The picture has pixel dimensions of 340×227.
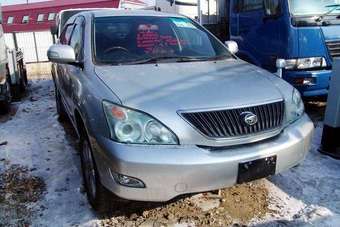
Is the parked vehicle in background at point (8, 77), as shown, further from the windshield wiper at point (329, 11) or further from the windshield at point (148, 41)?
the windshield wiper at point (329, 11)

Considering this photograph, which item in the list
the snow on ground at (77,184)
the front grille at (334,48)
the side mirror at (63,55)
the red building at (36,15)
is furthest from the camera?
the red building at (36,15)

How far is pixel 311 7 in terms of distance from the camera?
5566 millimetres

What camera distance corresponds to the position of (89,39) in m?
3.69

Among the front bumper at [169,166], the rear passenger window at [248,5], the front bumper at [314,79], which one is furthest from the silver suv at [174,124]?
the rear passenger window at [248,5]

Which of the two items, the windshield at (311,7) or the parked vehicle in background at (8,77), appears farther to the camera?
the parked vehicle in background at (8,77)

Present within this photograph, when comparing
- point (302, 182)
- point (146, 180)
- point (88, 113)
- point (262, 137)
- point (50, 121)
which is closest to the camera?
point (146, 180)

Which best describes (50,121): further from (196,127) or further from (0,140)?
(196,127)

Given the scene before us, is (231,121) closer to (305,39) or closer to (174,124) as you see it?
(174,124)

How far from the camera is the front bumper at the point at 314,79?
17.8 feet

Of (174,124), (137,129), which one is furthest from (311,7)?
(137,129)

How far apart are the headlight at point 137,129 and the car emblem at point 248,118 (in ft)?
1.70

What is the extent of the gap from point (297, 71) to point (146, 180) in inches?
146

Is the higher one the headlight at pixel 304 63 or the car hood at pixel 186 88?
the car hood at pixel 186 88

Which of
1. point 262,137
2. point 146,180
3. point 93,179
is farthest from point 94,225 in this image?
point 262,137
